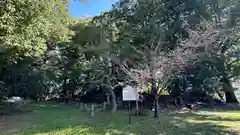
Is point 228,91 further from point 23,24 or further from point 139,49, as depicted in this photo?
point 23,24

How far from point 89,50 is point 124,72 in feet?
13.5

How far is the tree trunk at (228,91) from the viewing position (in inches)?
751

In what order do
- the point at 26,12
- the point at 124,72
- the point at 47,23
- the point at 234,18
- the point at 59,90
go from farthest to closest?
the point at 59,90, the point at 124,72, the point at 234,18, the point at 47,23, the point at 26,12

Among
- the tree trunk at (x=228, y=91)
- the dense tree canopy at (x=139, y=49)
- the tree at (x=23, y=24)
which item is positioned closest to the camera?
the tree at (x=23, y=24)

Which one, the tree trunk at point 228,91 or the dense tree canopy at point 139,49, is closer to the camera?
the dense tree canopy at point 139,49

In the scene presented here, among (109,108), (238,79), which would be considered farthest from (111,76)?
(238,79)

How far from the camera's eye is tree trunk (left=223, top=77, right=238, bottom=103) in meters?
19.1

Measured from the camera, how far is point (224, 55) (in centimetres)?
1700

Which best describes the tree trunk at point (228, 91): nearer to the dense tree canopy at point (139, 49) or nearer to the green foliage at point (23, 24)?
the dense tree canopy at point (139, 49)

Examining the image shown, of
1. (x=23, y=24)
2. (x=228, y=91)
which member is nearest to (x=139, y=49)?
(x=23, y=24)

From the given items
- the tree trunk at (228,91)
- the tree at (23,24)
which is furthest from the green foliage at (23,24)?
the tree trunk at (228,91)

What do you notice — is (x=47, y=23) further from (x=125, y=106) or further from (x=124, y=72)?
(x=125, y=106)

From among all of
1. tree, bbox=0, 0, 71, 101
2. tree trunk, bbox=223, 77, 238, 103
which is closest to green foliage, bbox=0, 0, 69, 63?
tree, bbox=0, 0, 71, 101

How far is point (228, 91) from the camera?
65.5 ft
